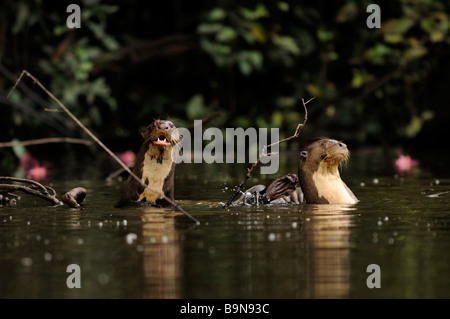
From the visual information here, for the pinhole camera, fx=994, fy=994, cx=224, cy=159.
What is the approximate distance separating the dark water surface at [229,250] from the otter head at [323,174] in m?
0.20

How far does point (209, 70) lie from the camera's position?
1697 cm

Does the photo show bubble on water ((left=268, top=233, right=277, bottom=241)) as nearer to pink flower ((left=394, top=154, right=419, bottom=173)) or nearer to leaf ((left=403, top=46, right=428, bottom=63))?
pink flower ((left=394, top=154, right=419, bottom=173))

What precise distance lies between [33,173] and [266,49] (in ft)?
15.1

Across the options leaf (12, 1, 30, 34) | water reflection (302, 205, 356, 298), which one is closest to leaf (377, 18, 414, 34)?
leaf (12, 1, 30, 34)

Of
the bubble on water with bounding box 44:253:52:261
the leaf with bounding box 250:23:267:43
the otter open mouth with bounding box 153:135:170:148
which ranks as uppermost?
the leaf with bounding box 250:23:267:43

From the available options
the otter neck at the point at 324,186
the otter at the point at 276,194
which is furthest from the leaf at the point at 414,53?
the otter neck at the point at 324,186

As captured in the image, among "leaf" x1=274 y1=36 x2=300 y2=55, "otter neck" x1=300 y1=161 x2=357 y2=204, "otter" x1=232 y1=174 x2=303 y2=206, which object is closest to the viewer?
"otter neck" x1=300 y1=161 x2=357 y2=204

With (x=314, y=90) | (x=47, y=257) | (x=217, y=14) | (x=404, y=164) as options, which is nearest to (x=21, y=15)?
(x=217, y=14)

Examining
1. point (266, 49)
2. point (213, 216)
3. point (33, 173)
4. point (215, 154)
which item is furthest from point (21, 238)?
point (215, 154)

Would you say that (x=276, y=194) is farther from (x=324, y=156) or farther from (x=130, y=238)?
(x=130, y=238)

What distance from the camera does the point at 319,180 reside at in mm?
7801

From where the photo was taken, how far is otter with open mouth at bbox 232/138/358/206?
25.5 ft

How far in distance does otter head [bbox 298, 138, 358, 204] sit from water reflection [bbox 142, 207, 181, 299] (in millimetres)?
1269

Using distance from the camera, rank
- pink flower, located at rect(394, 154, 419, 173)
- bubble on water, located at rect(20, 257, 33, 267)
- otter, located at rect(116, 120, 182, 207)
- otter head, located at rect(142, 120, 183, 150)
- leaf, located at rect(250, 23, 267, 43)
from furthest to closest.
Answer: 1. leaf, located at rect(250, 23, 267, 43)
2. pink flower, located at rect(394, 154, 419, 173)
3. otter, located at rect(116, 120, 182, 207)
4. otter head, located at rect(142, 120, 183, 150)
5. bubble on water, located at rect(20, 257, 33, 267)
